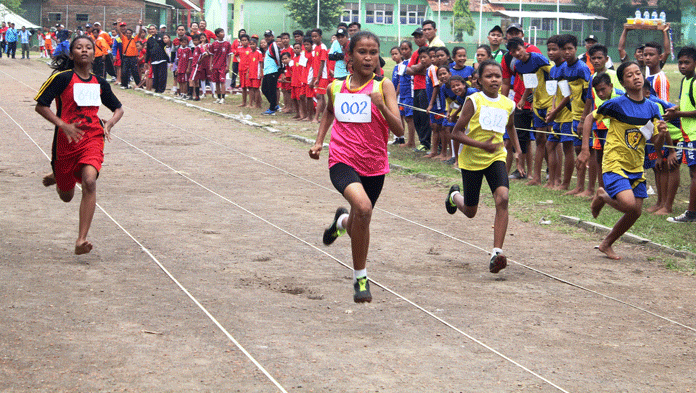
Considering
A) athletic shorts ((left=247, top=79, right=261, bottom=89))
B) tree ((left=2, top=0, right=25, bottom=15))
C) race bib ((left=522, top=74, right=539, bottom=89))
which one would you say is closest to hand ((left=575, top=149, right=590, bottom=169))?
race bib ((left=522, top=74, right=539, bottom=89))

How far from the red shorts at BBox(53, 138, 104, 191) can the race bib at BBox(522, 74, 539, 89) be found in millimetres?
6236

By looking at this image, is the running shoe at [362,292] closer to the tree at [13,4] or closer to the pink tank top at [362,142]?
the pink tank top at [362,142]

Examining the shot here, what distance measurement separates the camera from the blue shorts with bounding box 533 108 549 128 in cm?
1139

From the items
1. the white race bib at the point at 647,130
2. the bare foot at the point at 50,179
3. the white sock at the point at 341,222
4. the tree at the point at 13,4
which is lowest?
the white sock at the point at 341,222

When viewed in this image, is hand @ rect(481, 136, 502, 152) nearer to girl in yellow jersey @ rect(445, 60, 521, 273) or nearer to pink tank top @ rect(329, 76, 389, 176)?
girl in yellow jersey @ rect(445, 60, 521, 273)

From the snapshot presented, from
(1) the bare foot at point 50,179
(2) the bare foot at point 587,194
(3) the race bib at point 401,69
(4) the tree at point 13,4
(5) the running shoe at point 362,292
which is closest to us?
(5) the running shoe at point 362,292

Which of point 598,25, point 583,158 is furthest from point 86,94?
point 598,25

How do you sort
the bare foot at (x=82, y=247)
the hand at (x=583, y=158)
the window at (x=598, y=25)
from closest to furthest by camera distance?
the bare foot at (x=82, y=247) < the hand at (x=583, y=158) < the window at (x=598, y=25)

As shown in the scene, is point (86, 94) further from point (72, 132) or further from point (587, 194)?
point (587, 194)

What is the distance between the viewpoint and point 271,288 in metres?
6.44

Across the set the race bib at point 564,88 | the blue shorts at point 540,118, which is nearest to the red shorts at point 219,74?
the blue shorts at point 540,118

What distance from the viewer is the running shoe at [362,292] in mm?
5809

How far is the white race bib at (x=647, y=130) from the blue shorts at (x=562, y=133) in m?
3.03

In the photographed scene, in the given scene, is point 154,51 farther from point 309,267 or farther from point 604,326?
point 604,326
